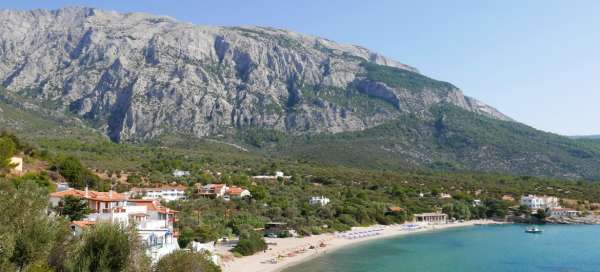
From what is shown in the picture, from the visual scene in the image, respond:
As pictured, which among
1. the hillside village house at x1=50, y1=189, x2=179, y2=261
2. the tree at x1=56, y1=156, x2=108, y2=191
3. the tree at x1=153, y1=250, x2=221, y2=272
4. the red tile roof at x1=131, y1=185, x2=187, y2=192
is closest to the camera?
the tree at x1=153, y1=250, x2=221, y2=272

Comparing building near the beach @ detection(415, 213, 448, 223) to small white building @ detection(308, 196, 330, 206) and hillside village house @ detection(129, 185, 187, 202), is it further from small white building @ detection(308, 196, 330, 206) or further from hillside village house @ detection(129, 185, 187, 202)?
hillside village house @ detection(129, 185, 187, 202)

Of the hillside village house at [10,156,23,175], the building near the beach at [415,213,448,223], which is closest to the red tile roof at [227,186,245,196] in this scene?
the hillside village house at [10,156,23,175]

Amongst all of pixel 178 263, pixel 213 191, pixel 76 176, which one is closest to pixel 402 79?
pixel 213 191

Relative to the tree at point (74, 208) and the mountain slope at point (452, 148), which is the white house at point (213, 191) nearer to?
the tree at point (74, 208)

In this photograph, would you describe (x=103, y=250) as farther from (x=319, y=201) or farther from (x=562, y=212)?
(x=562, y=212)

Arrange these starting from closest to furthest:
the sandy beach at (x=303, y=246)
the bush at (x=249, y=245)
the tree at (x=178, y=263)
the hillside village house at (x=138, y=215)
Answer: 1. the tree at (x=178, y=263)
2. the hillside village house at (x=138, y=215)
3. the sandy beach at (x=303, y=246)
4. the bush at (x=249, y=245)

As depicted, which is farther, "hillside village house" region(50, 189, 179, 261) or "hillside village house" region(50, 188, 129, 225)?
"hillside village house" region(50, 188, 129, 225)

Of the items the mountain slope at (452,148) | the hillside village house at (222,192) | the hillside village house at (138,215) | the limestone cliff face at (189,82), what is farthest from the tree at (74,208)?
the limestone cliff face at (189,82)
